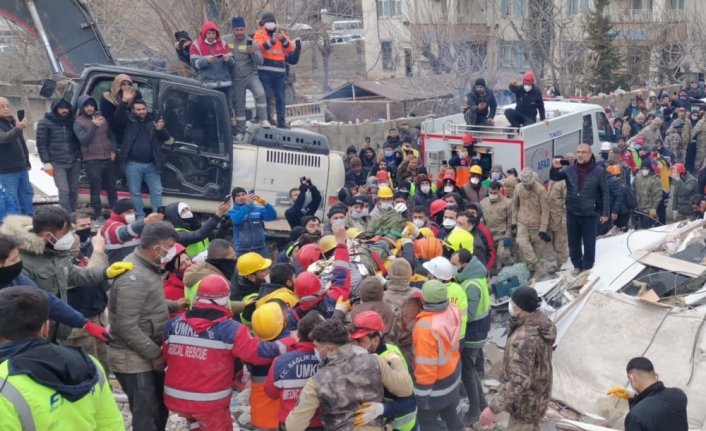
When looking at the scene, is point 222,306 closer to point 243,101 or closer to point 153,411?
point 153,411

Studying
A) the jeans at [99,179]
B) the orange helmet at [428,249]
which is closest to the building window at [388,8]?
the jeans at [99,179]

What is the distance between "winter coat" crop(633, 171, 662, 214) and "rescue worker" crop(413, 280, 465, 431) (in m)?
8.32

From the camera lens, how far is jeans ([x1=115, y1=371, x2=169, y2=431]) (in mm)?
5906

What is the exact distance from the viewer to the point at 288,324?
6160mm

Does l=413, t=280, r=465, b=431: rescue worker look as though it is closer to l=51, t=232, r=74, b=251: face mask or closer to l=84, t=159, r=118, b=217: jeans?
l=51, t=232, r=74, b=251: face mask

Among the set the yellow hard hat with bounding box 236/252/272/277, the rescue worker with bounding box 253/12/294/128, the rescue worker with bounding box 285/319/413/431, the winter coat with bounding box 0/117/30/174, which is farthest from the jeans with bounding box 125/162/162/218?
the rescue worker with bounding box 285/319/413/431

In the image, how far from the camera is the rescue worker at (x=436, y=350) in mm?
6336

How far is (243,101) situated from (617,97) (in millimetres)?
19700

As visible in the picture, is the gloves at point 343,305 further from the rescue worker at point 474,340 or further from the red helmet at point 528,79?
the red helmet at point 528,79

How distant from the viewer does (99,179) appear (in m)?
9.90

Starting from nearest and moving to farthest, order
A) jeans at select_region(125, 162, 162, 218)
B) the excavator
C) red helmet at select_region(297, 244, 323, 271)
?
red helmet at select_region(297, 244, 323, 271)
jeans at select_region(125, 162, 162, 218)
the excavator

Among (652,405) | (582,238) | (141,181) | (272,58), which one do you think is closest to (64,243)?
(652,405)

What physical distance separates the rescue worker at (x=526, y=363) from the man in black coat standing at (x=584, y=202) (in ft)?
15.9

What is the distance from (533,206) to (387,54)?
36.5 meters
